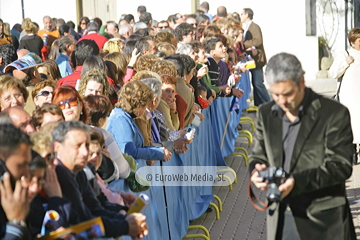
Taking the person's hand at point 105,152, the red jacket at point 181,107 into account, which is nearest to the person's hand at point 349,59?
the red jacket at point 181,107

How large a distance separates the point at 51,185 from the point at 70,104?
1.78 m

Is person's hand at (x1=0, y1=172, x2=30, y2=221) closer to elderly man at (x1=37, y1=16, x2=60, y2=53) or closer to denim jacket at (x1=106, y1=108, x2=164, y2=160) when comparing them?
denim jacket at (x1=106, y1=108, x2=164, y2=160)

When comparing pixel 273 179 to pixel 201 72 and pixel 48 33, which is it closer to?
pixel 201 72

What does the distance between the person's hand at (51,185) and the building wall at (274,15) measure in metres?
18.2

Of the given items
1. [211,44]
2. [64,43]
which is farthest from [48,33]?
[211,44]

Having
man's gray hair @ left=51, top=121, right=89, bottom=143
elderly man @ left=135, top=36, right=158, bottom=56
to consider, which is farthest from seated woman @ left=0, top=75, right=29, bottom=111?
elderly man @ left=135, top=36, right=158, bottom=56

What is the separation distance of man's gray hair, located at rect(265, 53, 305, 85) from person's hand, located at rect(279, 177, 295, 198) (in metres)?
0.58

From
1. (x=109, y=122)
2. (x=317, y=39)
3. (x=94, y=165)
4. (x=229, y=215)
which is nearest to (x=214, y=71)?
(x=229, y=215)

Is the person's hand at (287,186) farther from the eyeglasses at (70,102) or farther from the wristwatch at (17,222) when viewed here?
the eyeglasses at (70,102)

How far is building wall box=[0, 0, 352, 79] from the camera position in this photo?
21.5 metres

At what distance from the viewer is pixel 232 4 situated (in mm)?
24922

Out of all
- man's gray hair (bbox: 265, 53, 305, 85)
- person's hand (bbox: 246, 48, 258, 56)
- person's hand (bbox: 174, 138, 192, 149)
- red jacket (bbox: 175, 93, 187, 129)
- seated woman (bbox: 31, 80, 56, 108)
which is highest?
man's gray hair (bbox: 265, 53, 305, 85)

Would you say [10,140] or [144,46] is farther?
[144,46]

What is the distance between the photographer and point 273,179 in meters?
4.30
